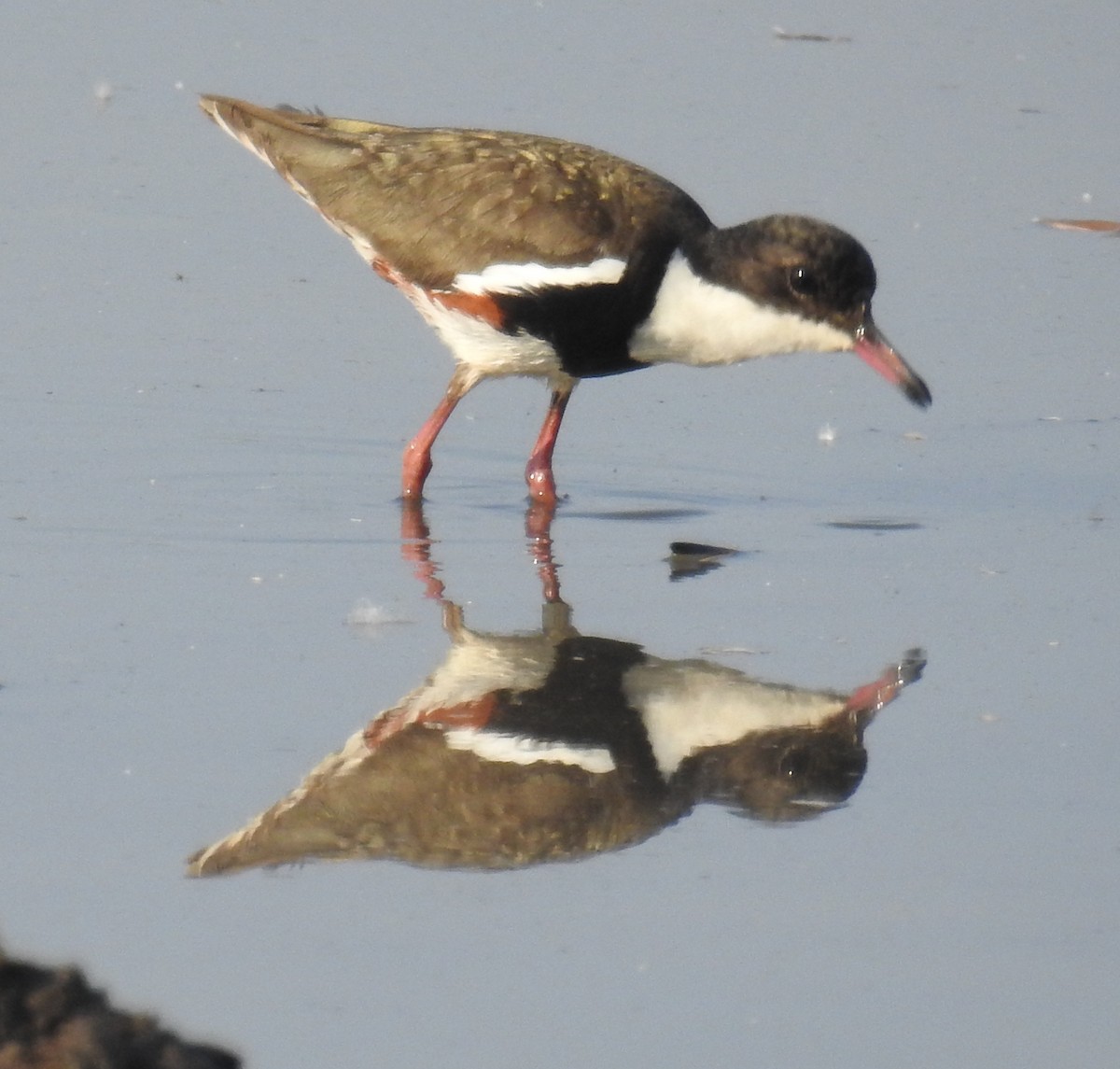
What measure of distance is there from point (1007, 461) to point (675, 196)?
156 centimetres

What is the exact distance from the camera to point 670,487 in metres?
8.62

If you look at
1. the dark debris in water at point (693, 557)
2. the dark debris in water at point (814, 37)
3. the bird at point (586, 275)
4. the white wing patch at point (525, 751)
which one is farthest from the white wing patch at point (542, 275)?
the dark debris in water at point (814, 37)

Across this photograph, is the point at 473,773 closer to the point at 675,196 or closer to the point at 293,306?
the point at 675,196

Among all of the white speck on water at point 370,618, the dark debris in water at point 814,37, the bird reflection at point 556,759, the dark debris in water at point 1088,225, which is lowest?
the dark debris in water at point 814,37

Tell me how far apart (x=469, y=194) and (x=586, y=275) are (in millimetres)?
648

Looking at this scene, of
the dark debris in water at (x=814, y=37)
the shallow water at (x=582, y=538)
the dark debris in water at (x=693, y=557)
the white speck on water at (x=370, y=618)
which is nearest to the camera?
the shallow water at (x=582, y=538)

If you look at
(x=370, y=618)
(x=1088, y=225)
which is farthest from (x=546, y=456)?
(x=1088, y=225)

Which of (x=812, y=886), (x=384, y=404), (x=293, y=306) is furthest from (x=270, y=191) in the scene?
(x=812, y=886)

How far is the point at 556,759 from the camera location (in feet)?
19.4

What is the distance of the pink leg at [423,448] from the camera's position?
8.57m

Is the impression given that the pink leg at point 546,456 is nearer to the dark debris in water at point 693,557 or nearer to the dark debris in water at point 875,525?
the dark debris in water at point 693,557

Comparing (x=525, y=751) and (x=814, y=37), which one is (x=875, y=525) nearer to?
(x=525, y=751)

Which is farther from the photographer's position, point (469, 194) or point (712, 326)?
point (469, 194)

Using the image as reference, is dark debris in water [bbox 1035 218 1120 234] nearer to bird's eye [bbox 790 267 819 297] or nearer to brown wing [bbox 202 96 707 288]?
brown wing [bbox 202 96 707 288]
